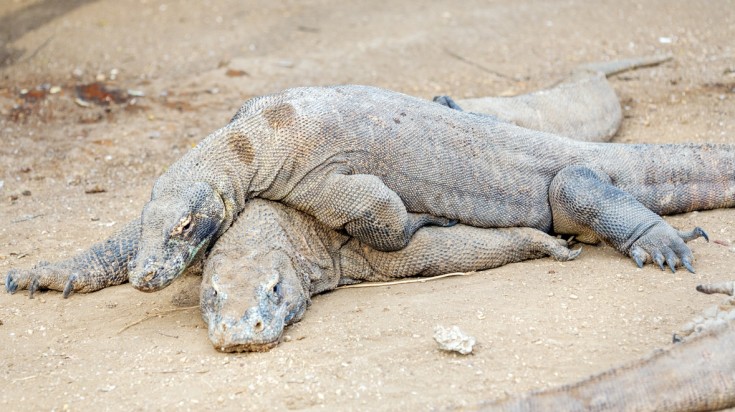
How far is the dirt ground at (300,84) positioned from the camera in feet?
13.1

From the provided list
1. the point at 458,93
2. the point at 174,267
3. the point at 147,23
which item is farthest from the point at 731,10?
the point at 174,267

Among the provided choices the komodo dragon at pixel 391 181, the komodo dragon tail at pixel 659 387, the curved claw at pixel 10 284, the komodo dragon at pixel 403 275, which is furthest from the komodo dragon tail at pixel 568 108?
the komodo dragon tail at pixel 659 387

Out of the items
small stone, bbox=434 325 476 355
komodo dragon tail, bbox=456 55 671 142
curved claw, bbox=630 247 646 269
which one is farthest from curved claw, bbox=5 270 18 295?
curved claw, bbox=630 247 646 269

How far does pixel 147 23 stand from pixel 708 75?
661 centimetres

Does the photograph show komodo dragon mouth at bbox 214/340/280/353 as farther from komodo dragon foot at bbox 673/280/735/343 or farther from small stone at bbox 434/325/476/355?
komodo dragon foot at bbox 673/280/735/343

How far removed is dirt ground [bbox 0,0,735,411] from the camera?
3984mm

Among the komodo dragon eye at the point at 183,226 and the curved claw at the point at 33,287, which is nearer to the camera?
the komodo dragon eye at the point at 183,226

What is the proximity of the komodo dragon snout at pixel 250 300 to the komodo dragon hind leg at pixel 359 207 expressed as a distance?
0.37 meters

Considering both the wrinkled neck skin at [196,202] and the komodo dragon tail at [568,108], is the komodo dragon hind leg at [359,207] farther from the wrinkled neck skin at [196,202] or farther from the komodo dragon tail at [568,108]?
the komodo dragon tail at [568,108]

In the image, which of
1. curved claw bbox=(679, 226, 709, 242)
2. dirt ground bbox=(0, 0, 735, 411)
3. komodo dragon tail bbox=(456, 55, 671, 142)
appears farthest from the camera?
komodo dragon tail bbox=(456, 55, 671, 142)

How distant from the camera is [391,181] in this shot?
5.29m

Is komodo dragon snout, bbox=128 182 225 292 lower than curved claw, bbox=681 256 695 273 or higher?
higher

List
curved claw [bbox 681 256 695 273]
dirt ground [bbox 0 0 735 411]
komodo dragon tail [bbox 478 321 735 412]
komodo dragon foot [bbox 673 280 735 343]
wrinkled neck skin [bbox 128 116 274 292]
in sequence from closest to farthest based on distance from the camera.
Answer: komodo dragon tail [bbox 478 321 735 412] → komodo dragon foot [bbox 673 280 735 343] → dirt ground [bbox 0 0 735 411] → wrinkled neck skin [bbox 128 116 274 292] → curved claw [bbox 681 256 695 273]

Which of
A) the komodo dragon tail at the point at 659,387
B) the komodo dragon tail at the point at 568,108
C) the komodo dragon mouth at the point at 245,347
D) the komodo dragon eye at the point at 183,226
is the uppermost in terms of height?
the komodo dragon tail at the point at 659,387
